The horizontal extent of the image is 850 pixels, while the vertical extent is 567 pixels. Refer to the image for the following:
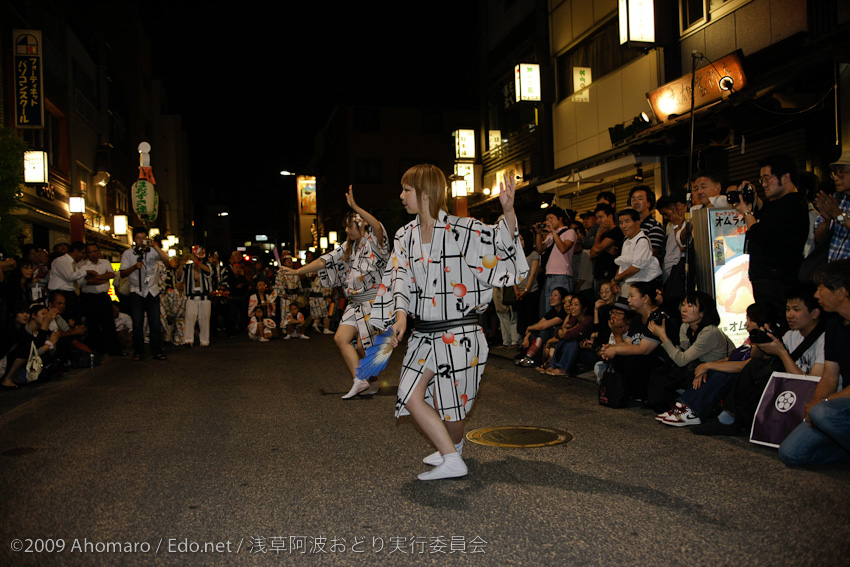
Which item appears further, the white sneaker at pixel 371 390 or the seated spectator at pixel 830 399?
the white sneaker at pixel 371 390

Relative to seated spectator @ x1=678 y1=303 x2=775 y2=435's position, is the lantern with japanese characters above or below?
above

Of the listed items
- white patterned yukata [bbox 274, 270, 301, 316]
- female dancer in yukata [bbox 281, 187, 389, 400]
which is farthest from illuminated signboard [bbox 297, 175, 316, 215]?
female dancer in yukata [bbox 281, 187, 389, 400]

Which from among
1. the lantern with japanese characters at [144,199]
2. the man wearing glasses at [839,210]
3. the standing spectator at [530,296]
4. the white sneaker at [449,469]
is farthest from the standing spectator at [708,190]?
the lantern with japanese characters at [144,199]

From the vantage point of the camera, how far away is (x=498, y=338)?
43.2ft

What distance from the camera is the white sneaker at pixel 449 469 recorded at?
14.2 feet

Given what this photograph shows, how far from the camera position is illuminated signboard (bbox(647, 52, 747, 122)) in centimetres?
1050

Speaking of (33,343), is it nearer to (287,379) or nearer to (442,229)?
(287,379)

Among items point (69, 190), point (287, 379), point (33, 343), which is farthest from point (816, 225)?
point (69, 190)

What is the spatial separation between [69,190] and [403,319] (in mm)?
22025

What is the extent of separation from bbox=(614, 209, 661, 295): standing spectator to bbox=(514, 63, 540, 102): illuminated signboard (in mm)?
11305

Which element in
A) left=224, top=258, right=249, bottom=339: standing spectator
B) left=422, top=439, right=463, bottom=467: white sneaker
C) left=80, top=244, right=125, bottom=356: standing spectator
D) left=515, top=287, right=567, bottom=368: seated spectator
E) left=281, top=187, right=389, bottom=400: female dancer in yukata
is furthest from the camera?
left=224, top=258, right=249, bottom=339: standing spectator

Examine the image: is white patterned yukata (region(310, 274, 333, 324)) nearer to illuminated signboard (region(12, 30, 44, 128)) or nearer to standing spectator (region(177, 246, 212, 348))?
standing spectator (region(177, 246, 212, 348))

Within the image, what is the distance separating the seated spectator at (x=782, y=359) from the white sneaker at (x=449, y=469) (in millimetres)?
2282

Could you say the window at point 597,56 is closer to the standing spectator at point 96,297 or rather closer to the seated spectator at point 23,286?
the standing spectator at point 96,297
